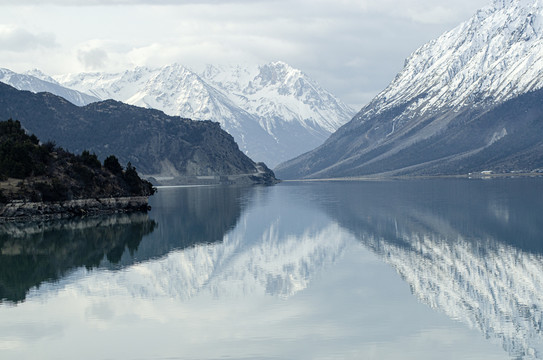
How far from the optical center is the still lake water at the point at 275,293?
43.8 m

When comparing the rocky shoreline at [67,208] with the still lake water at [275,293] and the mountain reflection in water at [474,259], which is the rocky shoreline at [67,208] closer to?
the still lake water at [275,293]

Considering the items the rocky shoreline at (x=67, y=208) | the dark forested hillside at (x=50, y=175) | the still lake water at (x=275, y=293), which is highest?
the dark forested hillside at (x=50, y=175)

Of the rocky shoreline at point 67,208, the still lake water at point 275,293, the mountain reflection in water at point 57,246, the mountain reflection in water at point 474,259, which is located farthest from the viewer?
the rocky shoreline at point 67,208

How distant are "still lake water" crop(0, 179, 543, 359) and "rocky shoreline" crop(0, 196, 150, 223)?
18.0 meters

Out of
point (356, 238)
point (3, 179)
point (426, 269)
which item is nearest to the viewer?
point (426, 269)

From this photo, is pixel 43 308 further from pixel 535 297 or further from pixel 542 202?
pixel 542 202

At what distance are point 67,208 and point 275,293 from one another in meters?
89.3

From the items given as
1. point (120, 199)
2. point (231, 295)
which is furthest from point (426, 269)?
point (120, 199)

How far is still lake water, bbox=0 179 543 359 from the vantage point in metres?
43.8

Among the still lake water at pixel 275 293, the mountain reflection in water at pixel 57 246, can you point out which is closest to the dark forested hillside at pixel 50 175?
the mountain reflection in water at pixel 57 246

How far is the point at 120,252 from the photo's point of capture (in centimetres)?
8662

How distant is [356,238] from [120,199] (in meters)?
71.4

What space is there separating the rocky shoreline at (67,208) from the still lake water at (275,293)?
1799cm

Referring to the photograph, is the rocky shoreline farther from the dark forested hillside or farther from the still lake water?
the still lake water
